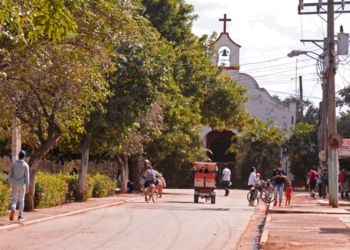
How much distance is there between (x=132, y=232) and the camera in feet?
36.1

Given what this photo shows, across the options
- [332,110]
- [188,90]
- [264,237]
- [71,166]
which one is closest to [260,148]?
[188,90]

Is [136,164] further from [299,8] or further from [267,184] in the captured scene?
[299,8]

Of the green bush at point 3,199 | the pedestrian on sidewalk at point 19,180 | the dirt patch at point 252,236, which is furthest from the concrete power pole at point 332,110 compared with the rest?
the green bush at point 3,199

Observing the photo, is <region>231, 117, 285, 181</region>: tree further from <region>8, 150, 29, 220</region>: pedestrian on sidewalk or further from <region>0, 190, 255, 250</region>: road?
<region>8, 150, 29, 220</region>: pedestrian on sidewalk

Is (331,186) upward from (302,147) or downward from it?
downward

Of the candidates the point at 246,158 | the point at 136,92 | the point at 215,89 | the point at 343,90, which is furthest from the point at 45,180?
the point at 343,90

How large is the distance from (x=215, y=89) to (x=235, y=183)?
13.2 metres

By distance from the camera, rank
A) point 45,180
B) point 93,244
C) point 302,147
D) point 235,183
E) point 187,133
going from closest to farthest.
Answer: point 93,244 < point 45,180 < point 187,133 < point 302,147 < point 235,183

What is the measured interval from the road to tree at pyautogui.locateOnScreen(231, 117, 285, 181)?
23.5m

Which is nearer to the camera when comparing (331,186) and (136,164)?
(331,186)

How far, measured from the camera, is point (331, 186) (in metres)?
19.2

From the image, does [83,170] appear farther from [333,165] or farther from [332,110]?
[332,110]

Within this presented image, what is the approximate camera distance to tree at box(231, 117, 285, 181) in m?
38.5

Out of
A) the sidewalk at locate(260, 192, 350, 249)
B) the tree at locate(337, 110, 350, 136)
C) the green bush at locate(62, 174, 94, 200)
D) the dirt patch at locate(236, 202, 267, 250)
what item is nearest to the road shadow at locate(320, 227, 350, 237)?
the sidewalk at locate(260, 192, 350, 249)
